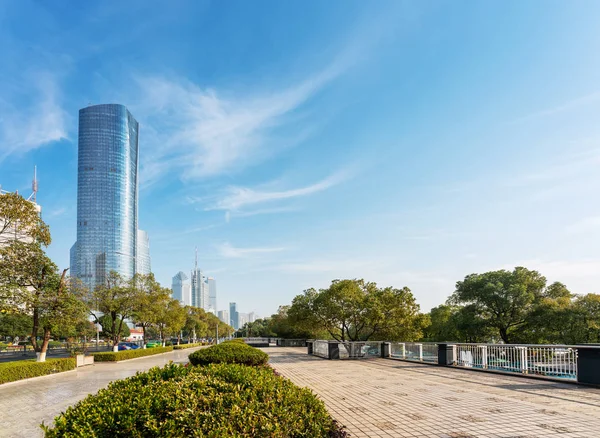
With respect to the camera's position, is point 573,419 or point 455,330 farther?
point 455,330

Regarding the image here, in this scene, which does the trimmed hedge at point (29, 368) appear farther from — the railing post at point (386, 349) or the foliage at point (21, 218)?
the railing post at point (386, 349)

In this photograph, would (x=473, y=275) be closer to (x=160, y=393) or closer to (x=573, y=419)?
(x=573, y=419)

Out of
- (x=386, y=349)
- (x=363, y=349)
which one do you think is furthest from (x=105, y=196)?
(x=386, y=349)

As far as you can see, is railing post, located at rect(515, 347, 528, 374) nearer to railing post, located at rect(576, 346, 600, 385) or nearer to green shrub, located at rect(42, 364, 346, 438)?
railing post, located at rect(576, 346, 600, 385)

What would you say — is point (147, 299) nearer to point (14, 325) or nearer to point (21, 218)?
point (21, 218)

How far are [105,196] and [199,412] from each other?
133 metres

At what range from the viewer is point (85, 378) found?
51.1 ft

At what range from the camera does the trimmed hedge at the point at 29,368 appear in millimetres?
13711

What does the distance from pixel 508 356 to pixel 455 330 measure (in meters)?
23.5

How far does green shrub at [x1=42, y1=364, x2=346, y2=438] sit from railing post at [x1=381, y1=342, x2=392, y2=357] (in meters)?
16.6

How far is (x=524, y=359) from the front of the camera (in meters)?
10.7

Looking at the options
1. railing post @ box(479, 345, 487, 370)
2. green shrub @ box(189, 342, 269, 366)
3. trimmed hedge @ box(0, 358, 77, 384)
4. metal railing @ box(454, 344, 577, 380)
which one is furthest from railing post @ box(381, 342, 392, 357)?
trimmed hedge @ box(0, 358, 77, 384)

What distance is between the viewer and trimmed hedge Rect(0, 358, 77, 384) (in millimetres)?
13711

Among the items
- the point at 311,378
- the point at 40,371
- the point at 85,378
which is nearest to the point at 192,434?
the point at 311,378
